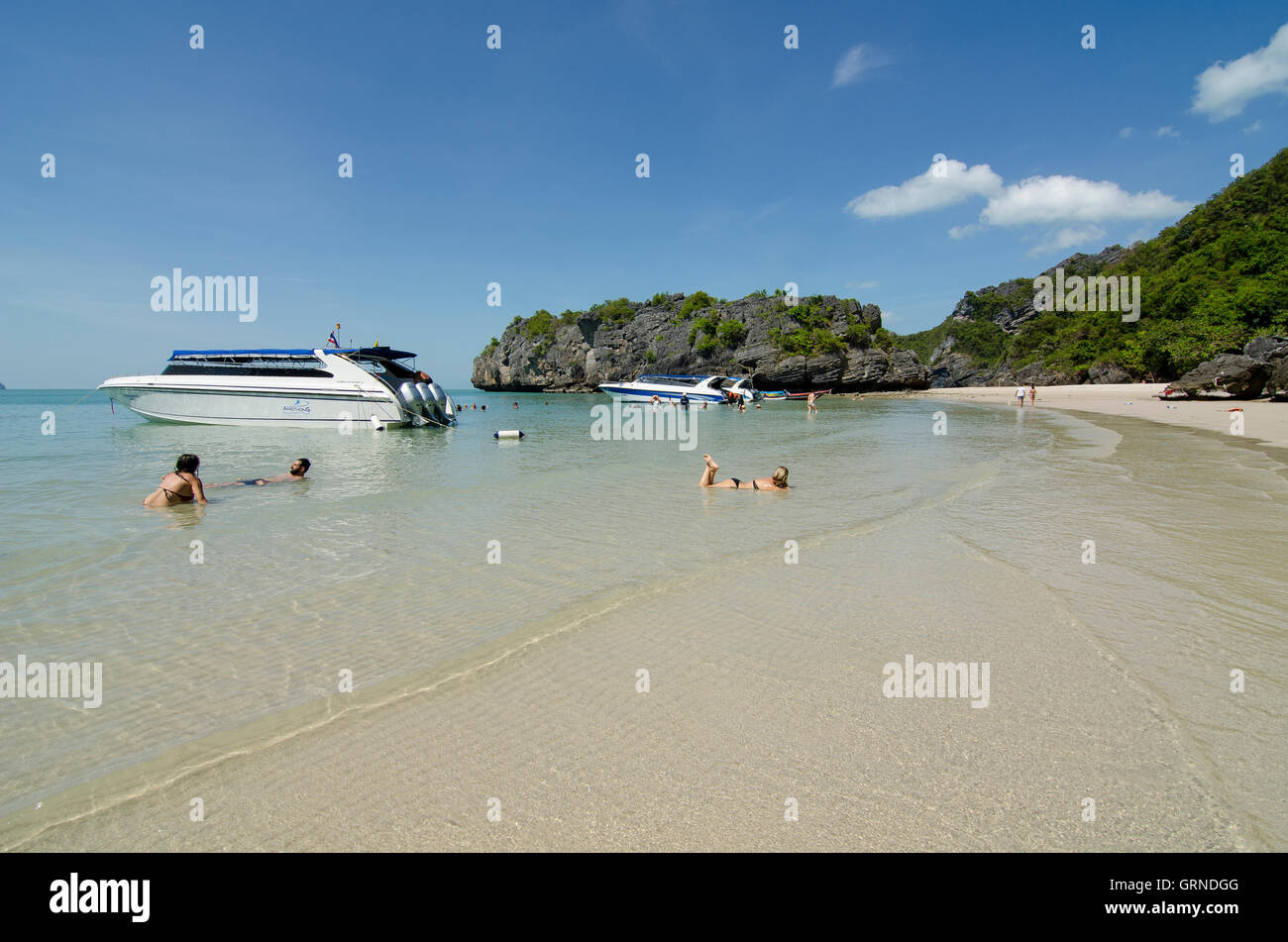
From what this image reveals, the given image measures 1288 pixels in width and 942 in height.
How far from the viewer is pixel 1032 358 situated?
8900 centimetres

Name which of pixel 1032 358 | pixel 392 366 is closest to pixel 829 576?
pixel 392 366

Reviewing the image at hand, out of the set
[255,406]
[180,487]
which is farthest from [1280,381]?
[255,406]

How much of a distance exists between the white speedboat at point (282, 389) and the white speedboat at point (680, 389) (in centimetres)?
3022

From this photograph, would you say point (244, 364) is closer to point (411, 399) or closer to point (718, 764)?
point (411, 399)

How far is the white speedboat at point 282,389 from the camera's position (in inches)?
1182

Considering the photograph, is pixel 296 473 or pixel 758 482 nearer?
pixel 758 482

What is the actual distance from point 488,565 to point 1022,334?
118897mm

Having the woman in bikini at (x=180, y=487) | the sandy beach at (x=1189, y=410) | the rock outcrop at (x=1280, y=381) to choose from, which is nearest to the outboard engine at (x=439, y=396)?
the woman in bikini at (x=180, y=487)

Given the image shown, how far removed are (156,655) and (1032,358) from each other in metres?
107

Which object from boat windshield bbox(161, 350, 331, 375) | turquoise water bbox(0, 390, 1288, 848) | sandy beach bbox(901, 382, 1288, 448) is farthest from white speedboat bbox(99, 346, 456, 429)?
sandy beach bbox(901, 382, 1288, 448)

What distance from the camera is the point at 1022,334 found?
10169 centimetres

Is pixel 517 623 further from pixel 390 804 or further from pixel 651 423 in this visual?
pixel 651 423

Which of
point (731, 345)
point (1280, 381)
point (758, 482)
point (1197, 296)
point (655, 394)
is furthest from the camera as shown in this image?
point (731, 345)

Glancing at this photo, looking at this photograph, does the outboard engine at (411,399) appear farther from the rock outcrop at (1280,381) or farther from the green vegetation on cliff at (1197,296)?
the green vegetation on cliff at (1197,296)
